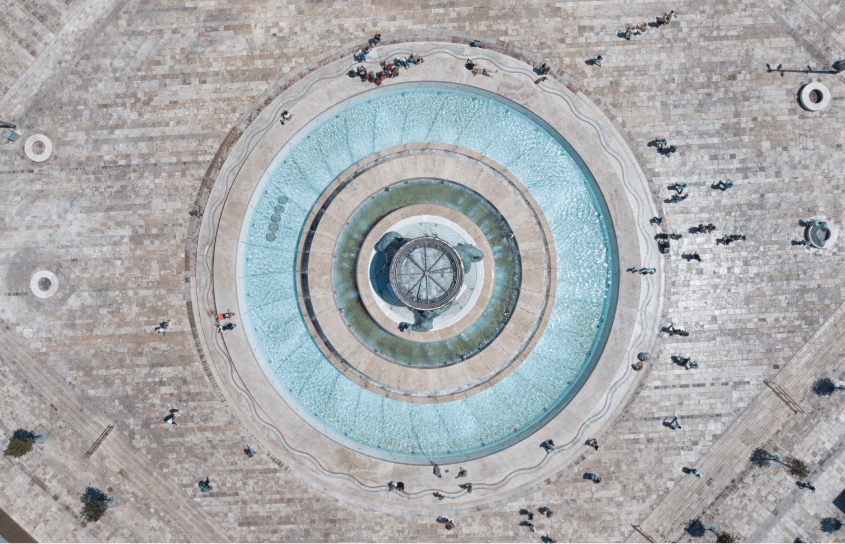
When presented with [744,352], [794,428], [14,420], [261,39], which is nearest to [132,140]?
[261,39]

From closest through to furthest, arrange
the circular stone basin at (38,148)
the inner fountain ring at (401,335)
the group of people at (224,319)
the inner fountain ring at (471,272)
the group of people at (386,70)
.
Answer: the inner fountain ring at (471,272)
the inner fountain ring at (401,335)
the group of people at (386,70)
the group of people at (224,319)
the circular stone basin at (38,148)

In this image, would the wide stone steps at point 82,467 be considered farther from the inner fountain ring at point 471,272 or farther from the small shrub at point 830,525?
the small shrub at point 830,525

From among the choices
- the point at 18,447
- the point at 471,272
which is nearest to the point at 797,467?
the point at 471,272

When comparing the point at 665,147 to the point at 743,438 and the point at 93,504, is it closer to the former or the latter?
the point at 743,438

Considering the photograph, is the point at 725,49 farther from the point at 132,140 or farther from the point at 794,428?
the point at 132,140

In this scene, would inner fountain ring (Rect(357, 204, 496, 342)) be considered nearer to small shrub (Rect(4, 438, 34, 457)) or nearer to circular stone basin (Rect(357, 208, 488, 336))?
circular stone basin (Rect(357, 208, 488, 336))

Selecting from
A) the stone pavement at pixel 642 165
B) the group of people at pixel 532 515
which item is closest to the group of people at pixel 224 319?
the stone pavement at pixel 642 165

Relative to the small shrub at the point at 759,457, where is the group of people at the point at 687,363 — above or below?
above
